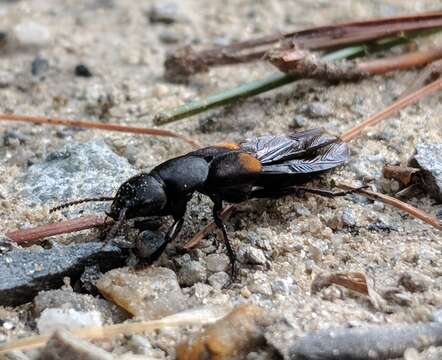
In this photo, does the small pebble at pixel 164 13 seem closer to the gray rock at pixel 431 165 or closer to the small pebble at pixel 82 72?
the small pebble at pixel 82 72

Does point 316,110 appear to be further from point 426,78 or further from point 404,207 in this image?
point 404,207

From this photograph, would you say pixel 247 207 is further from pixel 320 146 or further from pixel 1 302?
pixel 1 302

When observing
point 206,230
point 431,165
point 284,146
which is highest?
point 284,146

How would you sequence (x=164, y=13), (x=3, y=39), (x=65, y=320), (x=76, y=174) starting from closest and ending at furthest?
(x=65, y=320) < (x=76, y=174) < (x=3, y=39) < (x=164, y=13)

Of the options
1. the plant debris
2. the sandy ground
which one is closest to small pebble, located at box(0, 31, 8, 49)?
the sandy ground

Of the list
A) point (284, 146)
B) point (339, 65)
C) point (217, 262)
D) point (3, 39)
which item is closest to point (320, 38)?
point (339, 65)

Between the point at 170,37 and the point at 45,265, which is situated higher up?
the point at 170,37

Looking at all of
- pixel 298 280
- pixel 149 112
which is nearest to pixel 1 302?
pixel 298 280
